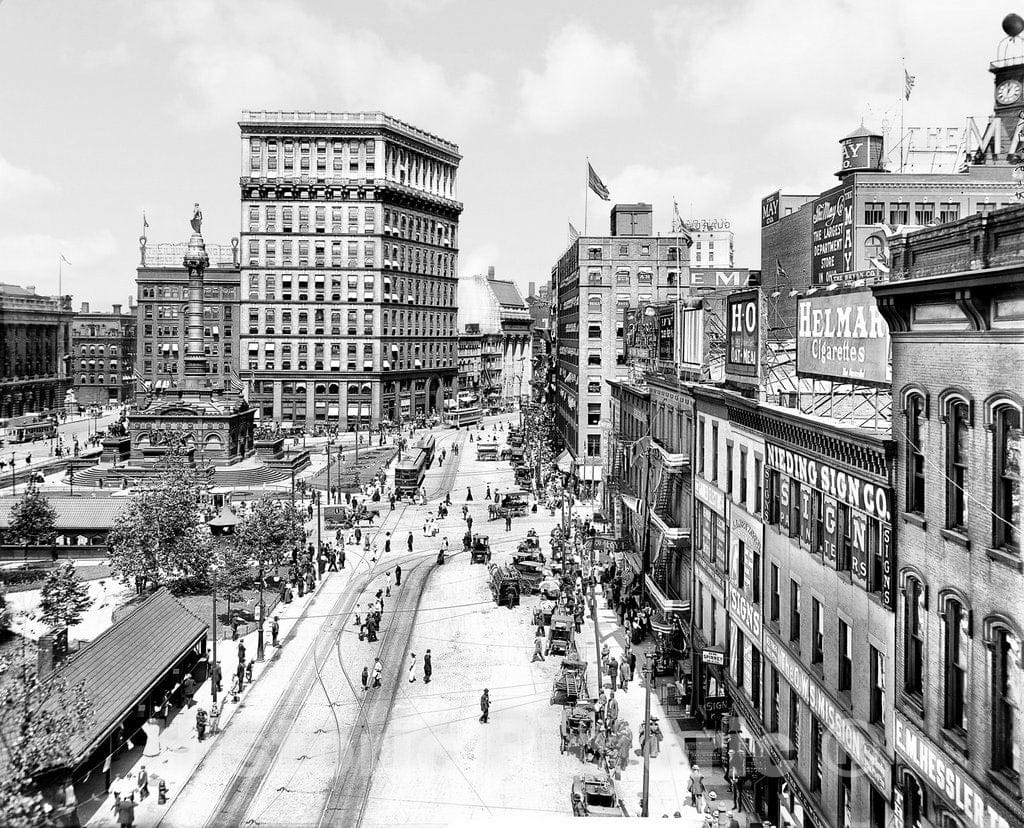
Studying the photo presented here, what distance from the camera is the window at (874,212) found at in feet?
189

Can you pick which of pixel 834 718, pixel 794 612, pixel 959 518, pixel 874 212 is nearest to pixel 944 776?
pixel 959 518

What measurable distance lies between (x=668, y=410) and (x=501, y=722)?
→ 1663 cm

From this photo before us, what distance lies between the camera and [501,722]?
3338 cm

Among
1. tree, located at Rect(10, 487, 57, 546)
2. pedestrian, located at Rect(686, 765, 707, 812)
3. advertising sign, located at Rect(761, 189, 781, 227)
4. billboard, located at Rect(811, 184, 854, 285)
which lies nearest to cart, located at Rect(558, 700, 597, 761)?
pedestrian, located at Rect(686, 765, 707, 812)

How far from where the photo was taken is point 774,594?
27766 millimetres

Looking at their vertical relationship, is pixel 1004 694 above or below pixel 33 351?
below

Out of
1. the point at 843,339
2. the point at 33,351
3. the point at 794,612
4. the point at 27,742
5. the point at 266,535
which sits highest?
→ the point at 33,351

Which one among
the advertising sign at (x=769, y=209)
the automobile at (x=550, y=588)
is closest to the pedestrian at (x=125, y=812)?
the automobile at (x=550, y=588)

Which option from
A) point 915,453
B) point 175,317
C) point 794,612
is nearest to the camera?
point 915,453

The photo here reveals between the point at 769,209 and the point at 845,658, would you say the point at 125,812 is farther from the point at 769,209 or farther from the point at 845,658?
the point at 769,209

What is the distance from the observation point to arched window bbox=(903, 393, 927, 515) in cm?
1847

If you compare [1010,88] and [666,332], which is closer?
[666,332]

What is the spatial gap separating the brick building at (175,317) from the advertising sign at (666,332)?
392 feet

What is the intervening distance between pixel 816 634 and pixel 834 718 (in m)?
2.55
